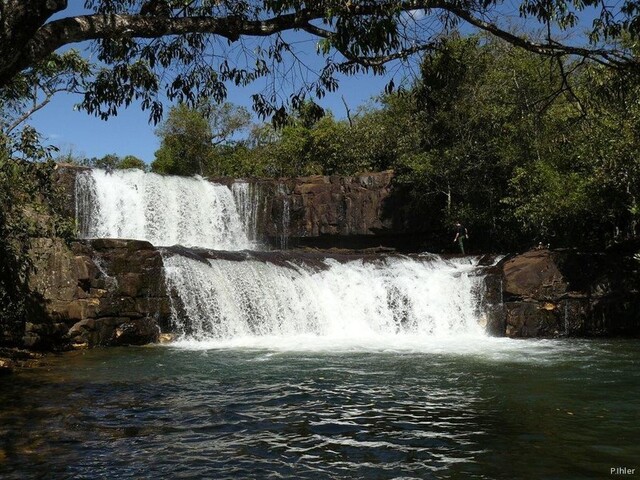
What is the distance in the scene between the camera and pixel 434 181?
89.5ft

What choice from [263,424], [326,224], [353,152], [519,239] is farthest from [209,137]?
[263,424]

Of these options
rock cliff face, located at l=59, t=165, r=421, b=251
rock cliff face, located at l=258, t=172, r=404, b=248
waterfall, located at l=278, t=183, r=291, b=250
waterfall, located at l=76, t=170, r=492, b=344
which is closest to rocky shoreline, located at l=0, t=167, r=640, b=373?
waterfall, located at l=76, t=170, r=492, b=344

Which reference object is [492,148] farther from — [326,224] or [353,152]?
[353,152]

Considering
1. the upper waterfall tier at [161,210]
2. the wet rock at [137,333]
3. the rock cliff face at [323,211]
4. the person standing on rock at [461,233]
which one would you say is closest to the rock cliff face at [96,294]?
the wet rock at [137,333]

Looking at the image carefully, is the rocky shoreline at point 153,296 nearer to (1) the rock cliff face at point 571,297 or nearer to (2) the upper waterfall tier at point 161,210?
(1) the rock cliff face at point 571,297

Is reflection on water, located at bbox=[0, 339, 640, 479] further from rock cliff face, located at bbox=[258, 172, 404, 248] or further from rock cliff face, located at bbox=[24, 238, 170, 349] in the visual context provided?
rock cliff face, located at bbox=[258, 172, 404, 248]

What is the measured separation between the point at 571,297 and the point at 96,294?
1250cm

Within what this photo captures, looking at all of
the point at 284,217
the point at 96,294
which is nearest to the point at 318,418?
the point at 96,294

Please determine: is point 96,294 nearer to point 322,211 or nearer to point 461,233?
Result: point 322,211

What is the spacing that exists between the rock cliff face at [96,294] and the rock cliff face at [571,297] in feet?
30.5

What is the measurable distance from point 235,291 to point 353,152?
1945 centimetres

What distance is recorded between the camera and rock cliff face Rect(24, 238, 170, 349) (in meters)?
13.9

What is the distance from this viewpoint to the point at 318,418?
7586mm

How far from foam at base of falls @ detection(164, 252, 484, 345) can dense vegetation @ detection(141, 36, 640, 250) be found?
4355mm
